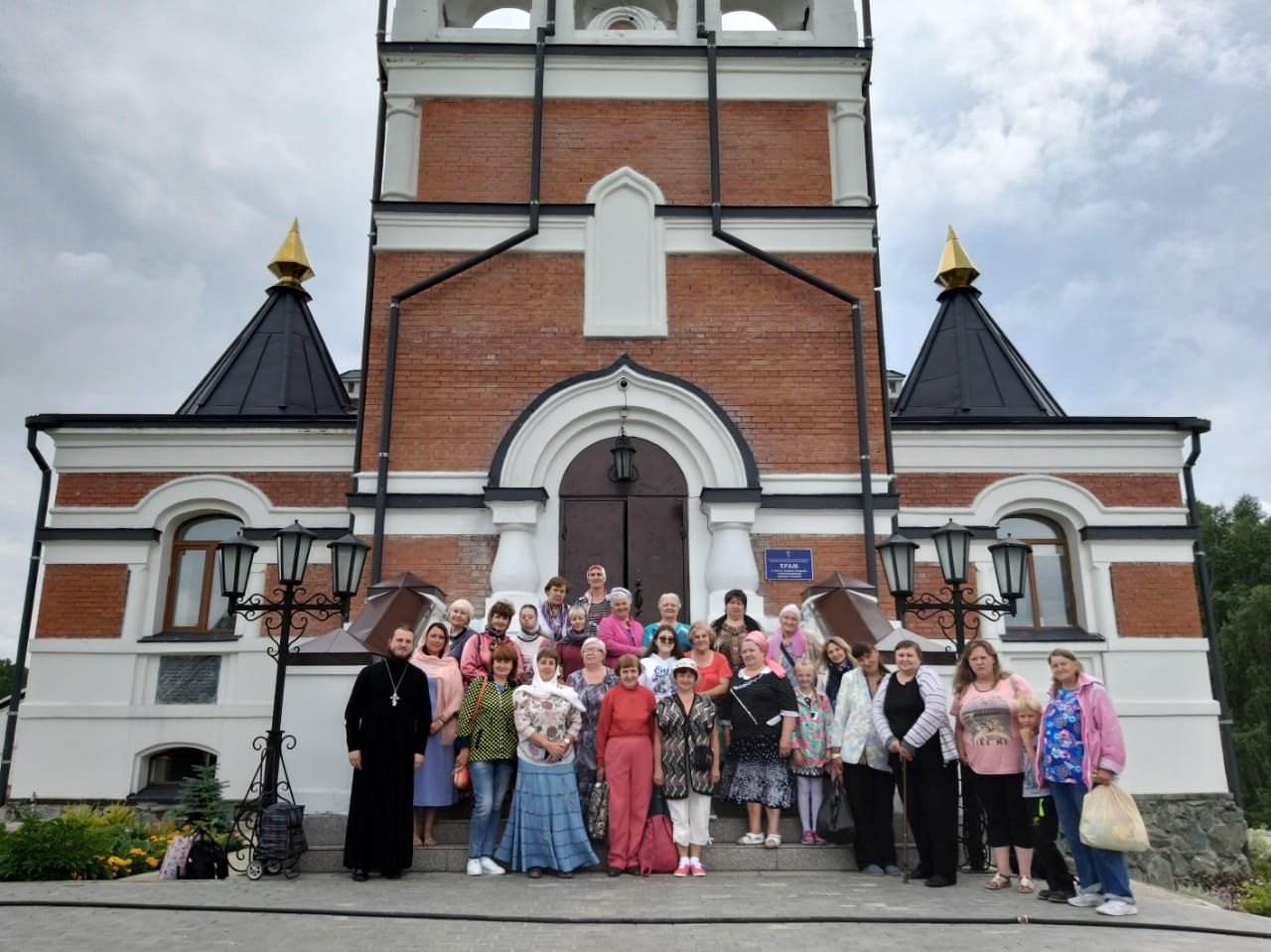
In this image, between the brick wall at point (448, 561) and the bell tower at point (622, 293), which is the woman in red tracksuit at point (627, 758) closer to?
the bell tower at point (622, 293)

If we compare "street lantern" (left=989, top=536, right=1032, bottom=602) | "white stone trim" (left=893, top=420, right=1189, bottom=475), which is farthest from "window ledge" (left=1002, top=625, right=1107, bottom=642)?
"street lantern" (left=989, top=536, right=1032, bottom=602)

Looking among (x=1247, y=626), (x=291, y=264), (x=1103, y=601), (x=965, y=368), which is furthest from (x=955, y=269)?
(x=1247, y=626)

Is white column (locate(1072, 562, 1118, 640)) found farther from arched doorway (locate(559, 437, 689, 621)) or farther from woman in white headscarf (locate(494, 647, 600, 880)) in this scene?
woman in white headscarf (locate(494, 647, 600, 880))

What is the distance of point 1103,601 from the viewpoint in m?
11.8

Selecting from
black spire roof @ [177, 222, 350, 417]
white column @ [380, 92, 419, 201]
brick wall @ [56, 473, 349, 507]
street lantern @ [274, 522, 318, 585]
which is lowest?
street lantern @ [274, 522, 318, 585]

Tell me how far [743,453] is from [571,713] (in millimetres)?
4500

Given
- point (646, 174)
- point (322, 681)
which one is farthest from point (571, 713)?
point (646, 174)

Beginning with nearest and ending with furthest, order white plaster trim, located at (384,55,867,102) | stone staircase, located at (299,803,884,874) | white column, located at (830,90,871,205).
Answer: stone staircase, located at (299,803,884,874), white column, located at (830,90,871,205), white plaster trim, located at (384,55,867,102)

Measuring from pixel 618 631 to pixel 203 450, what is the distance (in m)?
7.16

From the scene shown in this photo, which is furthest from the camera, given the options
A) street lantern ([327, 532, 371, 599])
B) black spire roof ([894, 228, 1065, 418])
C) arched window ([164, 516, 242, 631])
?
black spire roof ([894, 228, 1065, 418])

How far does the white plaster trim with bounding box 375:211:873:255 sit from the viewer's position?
36.7 feet

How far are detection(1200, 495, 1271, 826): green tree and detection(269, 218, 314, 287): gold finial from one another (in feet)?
73.8

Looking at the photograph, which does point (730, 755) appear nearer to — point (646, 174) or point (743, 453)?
point (743, 453)

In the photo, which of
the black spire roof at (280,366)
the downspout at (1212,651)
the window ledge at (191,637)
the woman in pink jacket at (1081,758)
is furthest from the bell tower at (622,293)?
the downspout at (1212,651)
